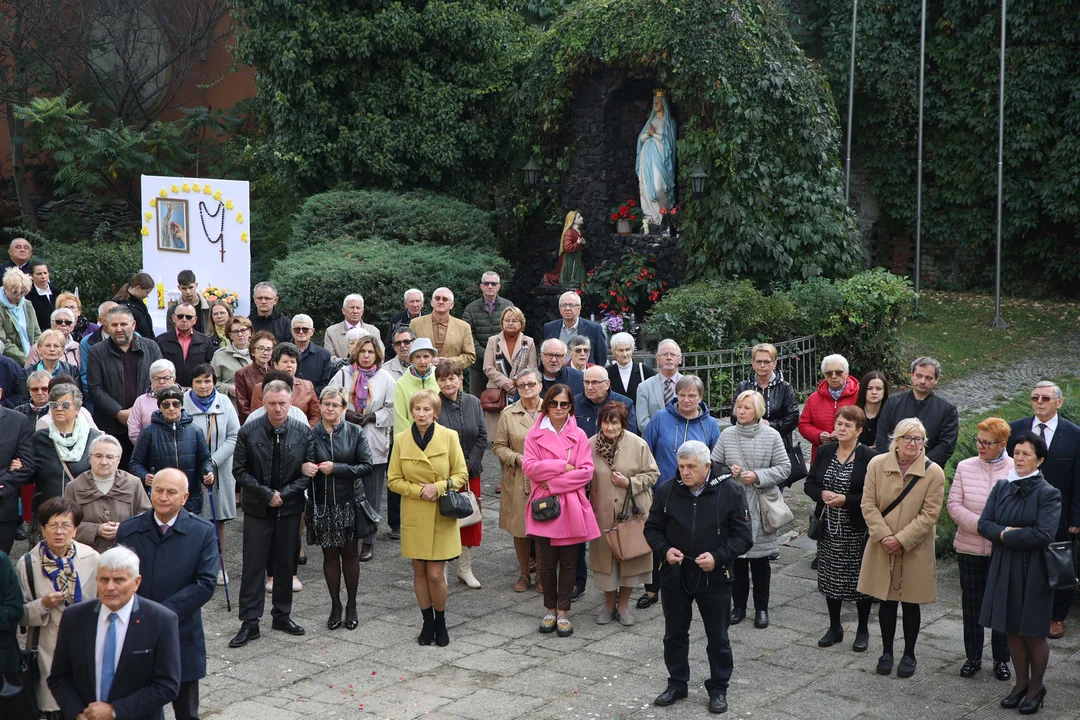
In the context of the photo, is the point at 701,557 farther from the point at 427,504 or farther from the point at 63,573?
the point at 63,573

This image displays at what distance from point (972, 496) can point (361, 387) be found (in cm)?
465

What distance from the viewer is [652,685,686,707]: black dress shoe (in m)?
6.93

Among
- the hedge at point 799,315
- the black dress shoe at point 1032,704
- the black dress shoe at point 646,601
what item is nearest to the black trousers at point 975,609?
the black dress shoe at point 1032,704

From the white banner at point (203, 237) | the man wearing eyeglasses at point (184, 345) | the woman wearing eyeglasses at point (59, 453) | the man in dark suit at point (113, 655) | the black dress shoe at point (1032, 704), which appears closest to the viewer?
the man in dark suit at point (113, 655)

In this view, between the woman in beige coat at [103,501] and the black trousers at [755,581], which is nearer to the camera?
the woman in beige coat at [103,501]

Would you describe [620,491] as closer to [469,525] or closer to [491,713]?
Answer: [469,525]

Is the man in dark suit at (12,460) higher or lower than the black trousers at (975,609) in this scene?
higher

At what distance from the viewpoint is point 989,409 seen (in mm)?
14688

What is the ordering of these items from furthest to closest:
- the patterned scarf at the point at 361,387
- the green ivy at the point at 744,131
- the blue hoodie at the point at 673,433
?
the green ivy at the point at 744,131, the patterned scarf at the point at 361,387, the blue hoodie at the point at 673,433

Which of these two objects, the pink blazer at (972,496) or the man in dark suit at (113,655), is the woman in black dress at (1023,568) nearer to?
the pink blazer at (972,496)

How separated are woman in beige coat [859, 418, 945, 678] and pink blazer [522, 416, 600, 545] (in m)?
1.84

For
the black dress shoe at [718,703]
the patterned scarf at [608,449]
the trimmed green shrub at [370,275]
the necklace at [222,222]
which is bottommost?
the black dress shoe at [718,703]

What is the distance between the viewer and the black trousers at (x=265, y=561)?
794cm

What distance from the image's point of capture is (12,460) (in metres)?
8.12
